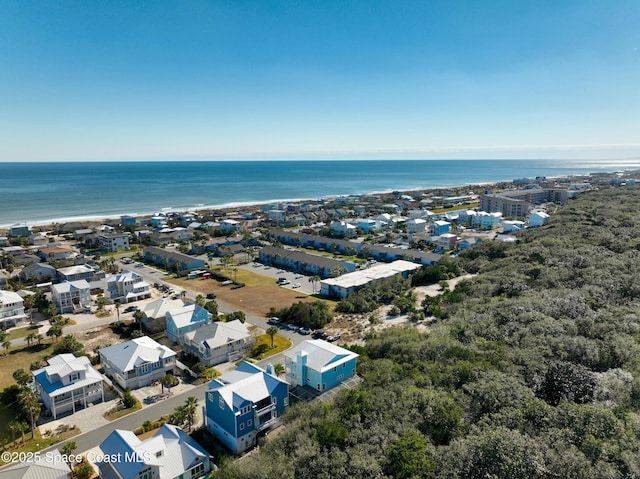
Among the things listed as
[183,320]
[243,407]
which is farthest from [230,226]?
[243,407]

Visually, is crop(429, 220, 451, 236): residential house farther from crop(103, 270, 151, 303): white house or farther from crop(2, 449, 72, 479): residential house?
crop(2, 449, 72, 479): residential house

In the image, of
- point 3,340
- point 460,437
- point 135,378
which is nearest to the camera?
point 460,437

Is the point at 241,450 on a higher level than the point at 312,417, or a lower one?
lower

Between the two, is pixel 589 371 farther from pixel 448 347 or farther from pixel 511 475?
pixel 511 475

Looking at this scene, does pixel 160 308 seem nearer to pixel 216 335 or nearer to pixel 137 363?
pixel 216 335

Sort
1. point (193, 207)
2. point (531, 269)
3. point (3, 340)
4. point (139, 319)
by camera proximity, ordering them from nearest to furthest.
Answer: point (3, 340) < point (139, 319) < point (531, 269) < point (193, 207)

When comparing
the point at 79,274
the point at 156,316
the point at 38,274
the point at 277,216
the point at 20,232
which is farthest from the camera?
the point at 277,216

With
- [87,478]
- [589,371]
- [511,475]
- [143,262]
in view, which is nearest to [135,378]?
[87,478]
